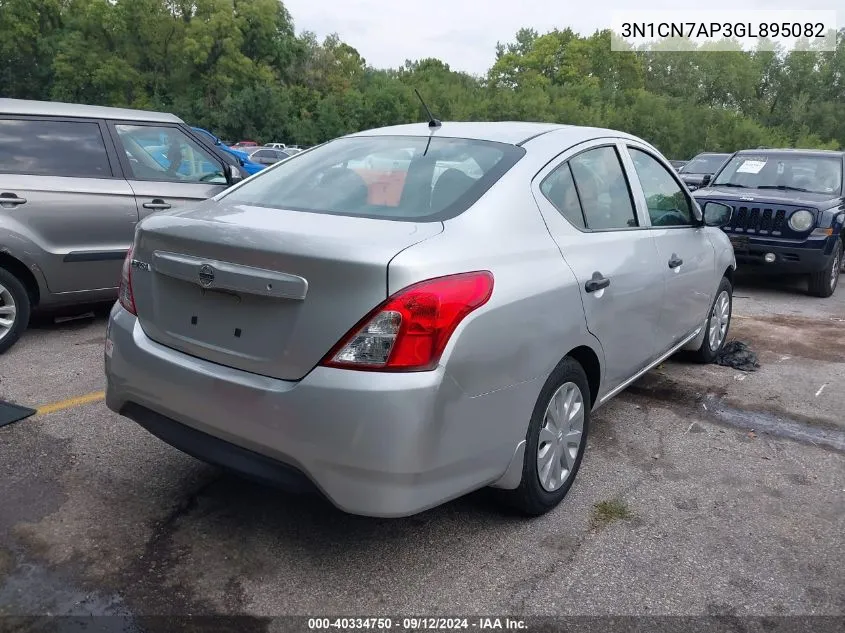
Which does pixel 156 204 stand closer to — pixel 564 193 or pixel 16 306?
pixel 16 306

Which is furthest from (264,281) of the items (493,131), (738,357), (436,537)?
(738,357)

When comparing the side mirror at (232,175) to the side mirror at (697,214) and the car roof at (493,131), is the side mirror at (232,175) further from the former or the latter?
the side mirror at (697,214)

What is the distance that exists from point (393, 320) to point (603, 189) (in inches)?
69.4

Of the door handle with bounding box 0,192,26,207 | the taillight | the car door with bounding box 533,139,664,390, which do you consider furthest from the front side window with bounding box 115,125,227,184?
the car door with bounding box 533,139,664,390

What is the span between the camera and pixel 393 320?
2.39 m

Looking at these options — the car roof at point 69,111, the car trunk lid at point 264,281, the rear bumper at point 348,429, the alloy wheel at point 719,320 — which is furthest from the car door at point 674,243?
the car roof at point 69,111

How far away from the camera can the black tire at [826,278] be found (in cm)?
865

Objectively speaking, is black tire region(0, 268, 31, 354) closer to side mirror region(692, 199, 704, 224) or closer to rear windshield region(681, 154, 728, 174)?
side mirror region(692, 199, 704, 224)

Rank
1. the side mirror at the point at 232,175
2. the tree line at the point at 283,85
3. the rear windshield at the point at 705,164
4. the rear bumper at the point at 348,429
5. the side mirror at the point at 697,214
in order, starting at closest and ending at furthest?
1. the rear bumper at the point at 348,429
2. the side mirror at the point at 697,214
3. the side mirror at the point at 232,175
4. the rear windshield at the point at 705,164
5. the tree line at the point at 283,85

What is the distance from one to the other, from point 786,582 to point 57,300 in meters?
5.00

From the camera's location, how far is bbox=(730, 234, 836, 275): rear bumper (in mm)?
8430

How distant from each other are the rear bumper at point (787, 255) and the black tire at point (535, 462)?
629 centimetres

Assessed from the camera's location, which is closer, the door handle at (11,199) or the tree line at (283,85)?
the door handle at (11,199)

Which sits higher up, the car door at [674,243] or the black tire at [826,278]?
the car door at [674,243]
